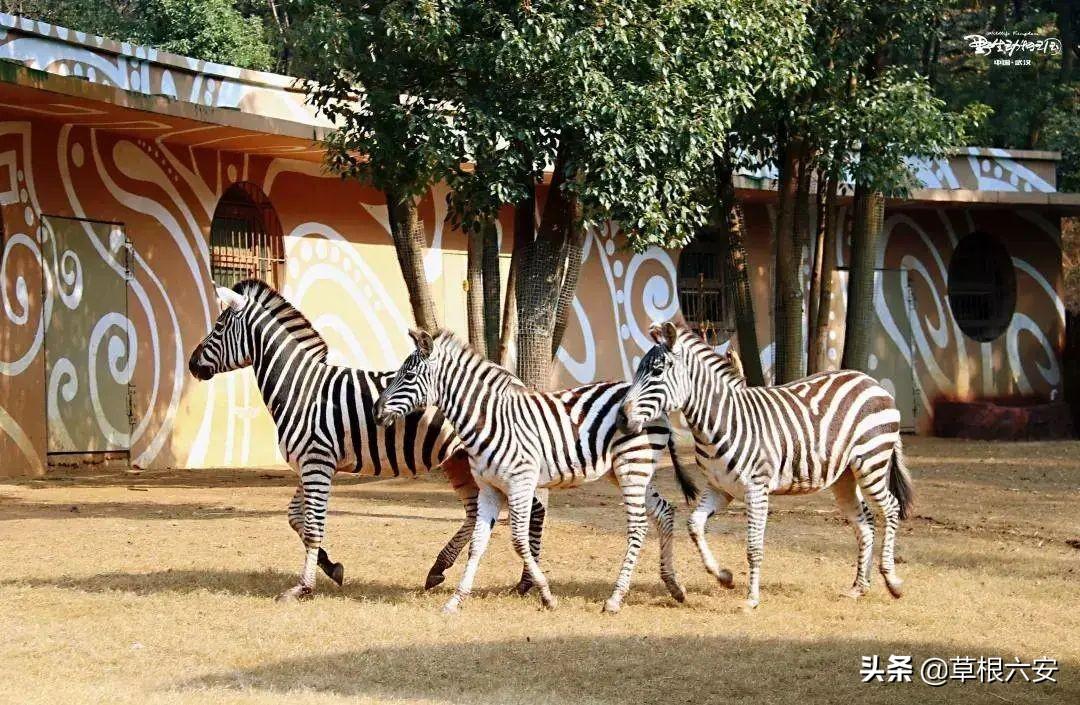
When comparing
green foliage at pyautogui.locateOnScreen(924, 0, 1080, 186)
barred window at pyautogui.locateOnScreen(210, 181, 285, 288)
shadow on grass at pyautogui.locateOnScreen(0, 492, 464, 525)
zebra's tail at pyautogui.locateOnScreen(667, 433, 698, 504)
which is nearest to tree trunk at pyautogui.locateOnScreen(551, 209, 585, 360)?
shadow on grass at pyautogui.locateOnScreen(0, 492, 464, 525)

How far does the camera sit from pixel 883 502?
8227 millimetres

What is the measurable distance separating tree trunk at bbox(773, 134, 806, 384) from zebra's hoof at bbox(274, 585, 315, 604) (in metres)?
7.74

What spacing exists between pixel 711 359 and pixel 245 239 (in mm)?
9830

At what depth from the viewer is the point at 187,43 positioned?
2366 centimetres

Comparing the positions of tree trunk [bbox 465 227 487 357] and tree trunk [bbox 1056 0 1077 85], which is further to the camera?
tree trunk [bbox 1056 0 1077 85]

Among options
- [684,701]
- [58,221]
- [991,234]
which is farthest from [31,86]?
[991,234]

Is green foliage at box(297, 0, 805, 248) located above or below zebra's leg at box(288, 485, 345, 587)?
above

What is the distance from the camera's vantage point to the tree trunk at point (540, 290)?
11.4m

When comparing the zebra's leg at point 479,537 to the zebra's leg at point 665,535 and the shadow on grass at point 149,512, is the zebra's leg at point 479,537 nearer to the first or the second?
the zebra's leg at point 665,535

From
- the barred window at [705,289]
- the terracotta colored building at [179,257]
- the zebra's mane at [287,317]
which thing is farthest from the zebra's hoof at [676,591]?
the barred window at [705,289]

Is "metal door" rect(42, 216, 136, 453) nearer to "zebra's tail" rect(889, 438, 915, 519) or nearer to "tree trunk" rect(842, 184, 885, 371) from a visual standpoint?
"tree trunk" rect(842, 184, 885, 371)

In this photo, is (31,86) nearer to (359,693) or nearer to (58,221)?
(58,221)

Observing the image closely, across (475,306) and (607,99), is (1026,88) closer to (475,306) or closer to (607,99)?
Result: (475,306)

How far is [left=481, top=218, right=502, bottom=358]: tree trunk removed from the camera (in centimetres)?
1253
